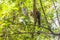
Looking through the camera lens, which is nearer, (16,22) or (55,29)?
(16,22)

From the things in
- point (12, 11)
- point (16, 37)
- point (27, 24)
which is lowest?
point (16, 37)

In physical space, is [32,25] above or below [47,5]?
below

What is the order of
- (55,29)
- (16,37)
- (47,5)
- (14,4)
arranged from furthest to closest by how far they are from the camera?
1. (47,5)
2. (55,29)
3. (16,37)
4. (14,4)

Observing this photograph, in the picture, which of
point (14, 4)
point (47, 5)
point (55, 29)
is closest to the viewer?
point (14, 4)

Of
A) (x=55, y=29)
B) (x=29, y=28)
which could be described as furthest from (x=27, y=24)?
(x=55, y=29)

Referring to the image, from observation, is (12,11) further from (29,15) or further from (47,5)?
(47,5)

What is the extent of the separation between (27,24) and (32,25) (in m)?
0.06

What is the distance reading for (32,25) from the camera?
202cm

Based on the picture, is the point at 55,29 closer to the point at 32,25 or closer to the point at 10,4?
the point at 32,25

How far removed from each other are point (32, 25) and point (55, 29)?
334 mm

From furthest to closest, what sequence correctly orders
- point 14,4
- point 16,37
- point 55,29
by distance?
point 55,29 → point 16,37 → point 14,4

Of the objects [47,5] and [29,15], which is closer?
[29,15]

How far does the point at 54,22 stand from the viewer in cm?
237

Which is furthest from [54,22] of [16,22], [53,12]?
[16,22]
